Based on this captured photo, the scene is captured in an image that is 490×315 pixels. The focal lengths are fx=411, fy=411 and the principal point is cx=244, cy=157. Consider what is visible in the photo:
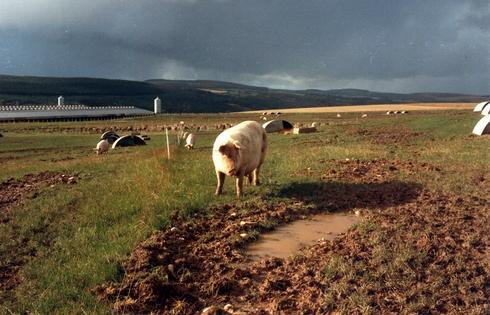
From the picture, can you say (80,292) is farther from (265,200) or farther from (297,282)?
(265,200)

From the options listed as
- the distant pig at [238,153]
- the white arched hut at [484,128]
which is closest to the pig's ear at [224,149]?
the distant pig at [238,153]

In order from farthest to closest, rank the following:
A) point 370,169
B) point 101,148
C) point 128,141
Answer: point 128,141 < point 101,148 < point 370,169

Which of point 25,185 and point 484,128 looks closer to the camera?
point 25,185

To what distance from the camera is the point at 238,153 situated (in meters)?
10.5

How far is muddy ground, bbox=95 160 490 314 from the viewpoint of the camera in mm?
5504

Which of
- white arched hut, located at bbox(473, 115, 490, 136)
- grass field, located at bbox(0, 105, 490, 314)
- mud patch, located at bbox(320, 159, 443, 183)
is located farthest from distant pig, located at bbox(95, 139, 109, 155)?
white arched hut, located at bbox(473, 115, 490, 136)

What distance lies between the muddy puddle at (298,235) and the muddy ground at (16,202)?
14.4 feet

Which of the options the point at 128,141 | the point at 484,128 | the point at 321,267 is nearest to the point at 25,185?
the point at 321,267

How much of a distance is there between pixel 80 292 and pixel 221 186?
5.81 metres

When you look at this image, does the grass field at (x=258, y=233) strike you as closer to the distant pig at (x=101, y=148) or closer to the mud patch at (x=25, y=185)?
the mud patch at (x=25, y=185)

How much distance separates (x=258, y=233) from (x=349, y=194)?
4.09m

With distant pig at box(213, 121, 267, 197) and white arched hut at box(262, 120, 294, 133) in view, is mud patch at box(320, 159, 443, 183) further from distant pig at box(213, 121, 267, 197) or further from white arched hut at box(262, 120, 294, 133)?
white arched hut at box(262, 120, 294, 133)

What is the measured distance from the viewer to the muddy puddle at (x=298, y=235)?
7.39m

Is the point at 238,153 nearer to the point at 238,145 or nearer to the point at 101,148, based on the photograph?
the point at 238,145
